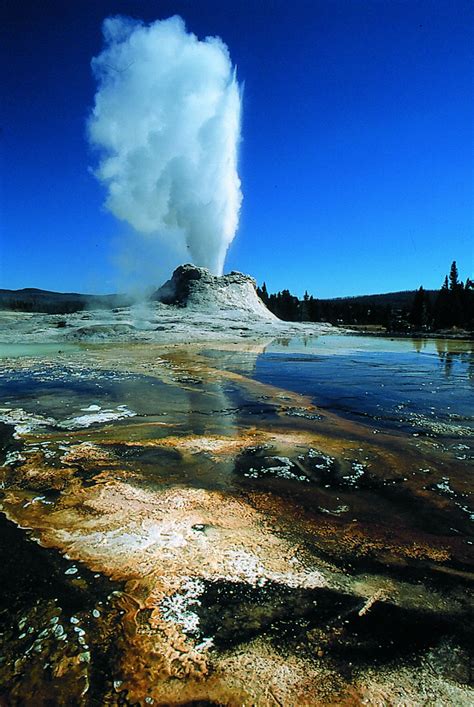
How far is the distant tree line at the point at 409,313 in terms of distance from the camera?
4850 centimetres

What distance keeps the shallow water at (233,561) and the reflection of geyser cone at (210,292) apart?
94.5 feet

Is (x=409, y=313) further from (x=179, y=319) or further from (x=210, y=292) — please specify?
(x=179, y=319)

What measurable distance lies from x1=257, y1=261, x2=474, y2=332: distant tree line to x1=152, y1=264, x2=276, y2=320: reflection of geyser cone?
73.6ft

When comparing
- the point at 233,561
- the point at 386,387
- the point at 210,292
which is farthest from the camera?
the point at 210,292

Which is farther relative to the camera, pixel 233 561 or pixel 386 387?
pixel 386 387

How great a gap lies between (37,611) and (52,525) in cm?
80

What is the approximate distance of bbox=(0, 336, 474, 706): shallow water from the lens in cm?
155

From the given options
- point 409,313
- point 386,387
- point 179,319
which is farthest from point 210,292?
point 409,313

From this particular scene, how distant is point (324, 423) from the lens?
5.46 metres

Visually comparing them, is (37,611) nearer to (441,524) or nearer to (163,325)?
(441,524)

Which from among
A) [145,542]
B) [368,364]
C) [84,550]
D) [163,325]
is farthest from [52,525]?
[163,325]

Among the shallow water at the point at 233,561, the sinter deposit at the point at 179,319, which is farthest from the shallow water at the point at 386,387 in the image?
the sinter deposit at the point at 179,319

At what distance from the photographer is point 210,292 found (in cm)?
3553

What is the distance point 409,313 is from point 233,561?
2825 inches
